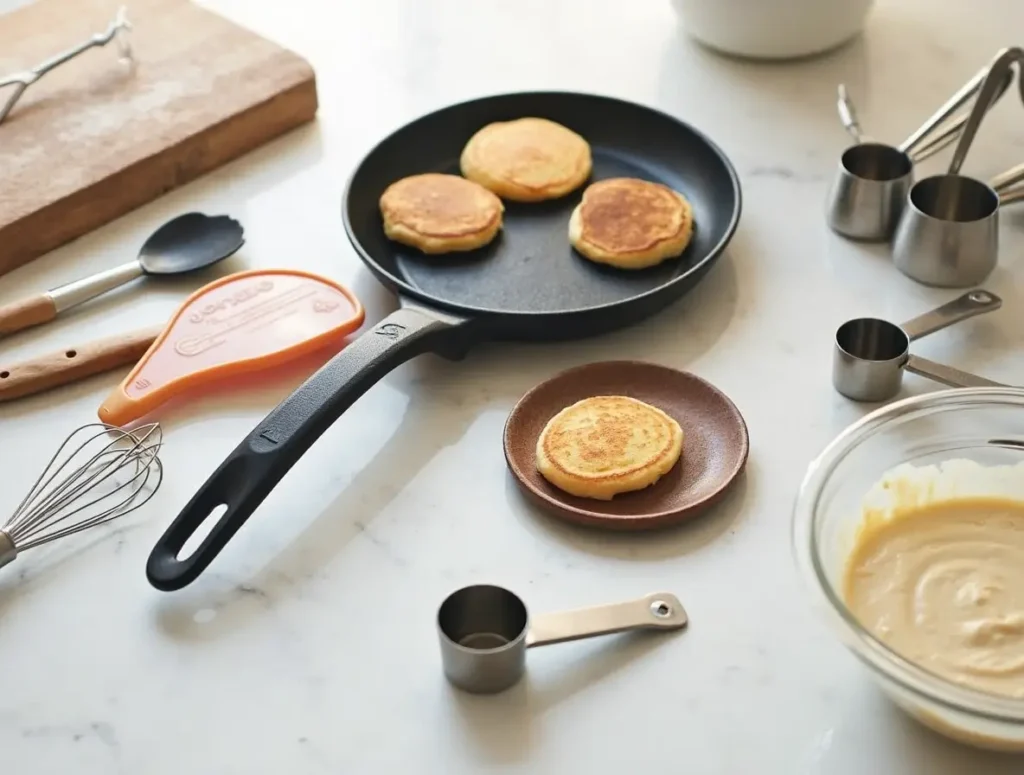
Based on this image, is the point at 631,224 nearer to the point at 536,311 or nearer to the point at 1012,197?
the point at 536,311

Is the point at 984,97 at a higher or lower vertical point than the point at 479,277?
higher

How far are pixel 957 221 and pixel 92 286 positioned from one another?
0.75 m

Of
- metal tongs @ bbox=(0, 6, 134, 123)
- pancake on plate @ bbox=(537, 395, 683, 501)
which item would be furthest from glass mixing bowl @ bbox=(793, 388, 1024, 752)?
metal tongs @ bbox=(0, 6, 134, 123)

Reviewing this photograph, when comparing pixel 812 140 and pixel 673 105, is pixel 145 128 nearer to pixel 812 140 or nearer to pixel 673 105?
pixel 673 105

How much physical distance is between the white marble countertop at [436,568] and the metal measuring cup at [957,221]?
0.07ft

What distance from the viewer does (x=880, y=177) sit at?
1.13 m

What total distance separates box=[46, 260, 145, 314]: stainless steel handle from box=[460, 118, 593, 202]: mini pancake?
0.33 meters

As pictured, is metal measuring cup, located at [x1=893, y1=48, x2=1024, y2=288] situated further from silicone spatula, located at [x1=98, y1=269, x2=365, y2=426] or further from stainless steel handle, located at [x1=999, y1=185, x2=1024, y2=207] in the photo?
silicone spatula, located at [x1=98, y1=269, x2=365, y2=426]

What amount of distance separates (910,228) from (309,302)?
20.3 inches

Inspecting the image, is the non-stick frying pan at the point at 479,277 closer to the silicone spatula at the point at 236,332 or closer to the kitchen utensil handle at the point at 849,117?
the silicone spatula at the point at 236,332

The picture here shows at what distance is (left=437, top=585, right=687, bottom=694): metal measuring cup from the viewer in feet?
2.32

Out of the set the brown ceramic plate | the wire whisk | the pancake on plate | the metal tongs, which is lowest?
the wire whisk

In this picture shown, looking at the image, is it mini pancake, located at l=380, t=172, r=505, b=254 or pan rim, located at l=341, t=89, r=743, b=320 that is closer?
pan rim, located at l=341, t=89, r=743, b=320

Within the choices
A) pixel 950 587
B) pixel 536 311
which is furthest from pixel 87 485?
Result: pixel 950 587
